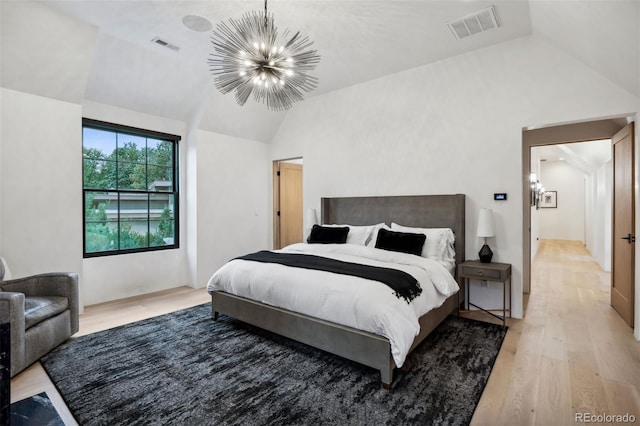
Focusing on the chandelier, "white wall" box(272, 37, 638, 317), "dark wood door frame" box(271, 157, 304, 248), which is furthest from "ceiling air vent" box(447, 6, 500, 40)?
"dark wood door frame" box(271, 157, 304, 248)

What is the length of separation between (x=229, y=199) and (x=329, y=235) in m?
2.07

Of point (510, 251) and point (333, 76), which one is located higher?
point (333, 76)

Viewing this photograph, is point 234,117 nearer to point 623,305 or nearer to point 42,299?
point 42,299

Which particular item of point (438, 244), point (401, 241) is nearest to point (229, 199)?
point (401, 241)

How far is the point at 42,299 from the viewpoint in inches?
114

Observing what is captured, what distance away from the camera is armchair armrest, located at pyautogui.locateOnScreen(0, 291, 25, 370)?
237 centimetres

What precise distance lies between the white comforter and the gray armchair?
4.32ft

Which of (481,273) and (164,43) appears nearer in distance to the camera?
(481,273)

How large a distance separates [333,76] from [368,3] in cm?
174

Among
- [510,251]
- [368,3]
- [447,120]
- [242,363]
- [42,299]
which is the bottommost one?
[242,363]

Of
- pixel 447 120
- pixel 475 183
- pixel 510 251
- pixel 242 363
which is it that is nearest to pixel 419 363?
pixel 242 363

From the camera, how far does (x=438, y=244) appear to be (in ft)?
12.3

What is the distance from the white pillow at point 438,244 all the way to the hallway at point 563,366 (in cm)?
100
